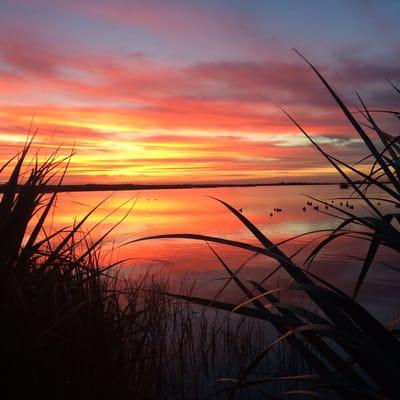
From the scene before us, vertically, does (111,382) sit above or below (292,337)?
below

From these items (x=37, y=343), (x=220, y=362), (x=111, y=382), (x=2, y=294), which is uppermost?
(x=2, y=294)

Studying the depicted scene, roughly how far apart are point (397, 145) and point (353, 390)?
1188 millimetres


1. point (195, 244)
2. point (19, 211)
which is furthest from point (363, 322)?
point (195, 244)

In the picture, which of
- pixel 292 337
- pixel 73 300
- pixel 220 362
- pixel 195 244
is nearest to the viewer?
pixel 292 337

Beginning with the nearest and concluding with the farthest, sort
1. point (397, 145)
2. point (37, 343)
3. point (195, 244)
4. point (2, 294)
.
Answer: point (397, 145), point (37, 343), point (2, 294), point (195, 244)

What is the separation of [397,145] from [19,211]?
2.39 meters

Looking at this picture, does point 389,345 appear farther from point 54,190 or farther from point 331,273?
point 331,273

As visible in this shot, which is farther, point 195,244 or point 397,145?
point 195,244

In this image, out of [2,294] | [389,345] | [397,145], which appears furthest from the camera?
[2,294]

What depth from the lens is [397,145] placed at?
2156 mm

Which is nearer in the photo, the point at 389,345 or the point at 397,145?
the point at 389,345

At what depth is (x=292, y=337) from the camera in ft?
4.76

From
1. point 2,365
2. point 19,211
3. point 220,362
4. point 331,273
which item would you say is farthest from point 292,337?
point 331,273

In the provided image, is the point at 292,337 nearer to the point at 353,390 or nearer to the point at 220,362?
the point at 353,390
